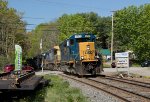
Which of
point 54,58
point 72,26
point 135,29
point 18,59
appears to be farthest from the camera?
point 72,26

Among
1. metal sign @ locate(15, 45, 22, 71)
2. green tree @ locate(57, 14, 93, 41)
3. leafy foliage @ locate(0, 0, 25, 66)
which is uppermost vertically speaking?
Result: green tree @ locate(57, 14, 93, 41)

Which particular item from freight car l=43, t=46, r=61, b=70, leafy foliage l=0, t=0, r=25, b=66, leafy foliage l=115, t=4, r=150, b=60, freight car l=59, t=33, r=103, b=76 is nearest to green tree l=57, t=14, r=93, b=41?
leafy foliage l=115, t=4, r=150, b=60

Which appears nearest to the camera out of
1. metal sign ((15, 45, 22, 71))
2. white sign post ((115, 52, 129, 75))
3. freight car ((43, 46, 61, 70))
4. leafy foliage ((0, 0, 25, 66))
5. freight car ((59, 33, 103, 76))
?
metal sign ((15, 45, 22, 71))

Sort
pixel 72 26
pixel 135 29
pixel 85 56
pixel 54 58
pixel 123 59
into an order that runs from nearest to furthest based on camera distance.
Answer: pixel 85 56 → pixel 123 59 → pixel 54 58 → pixel 135 29 → pixel 72 26

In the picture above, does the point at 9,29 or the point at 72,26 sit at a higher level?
the point at 72,26

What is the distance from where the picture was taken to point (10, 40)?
7119 cm

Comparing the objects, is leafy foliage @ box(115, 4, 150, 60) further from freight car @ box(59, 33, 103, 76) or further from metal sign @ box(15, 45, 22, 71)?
metal sign @ box(15, 45, 22, 71)

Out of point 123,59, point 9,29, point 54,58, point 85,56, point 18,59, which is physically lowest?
point 18,59

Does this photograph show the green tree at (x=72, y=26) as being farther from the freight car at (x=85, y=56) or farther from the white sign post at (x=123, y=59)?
the freight car at (x=85, y=56)

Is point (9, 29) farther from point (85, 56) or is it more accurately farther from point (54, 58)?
point (85, 56)

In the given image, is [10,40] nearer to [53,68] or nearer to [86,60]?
[53,68]

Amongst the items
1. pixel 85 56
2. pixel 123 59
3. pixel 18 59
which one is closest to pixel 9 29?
pixel 123 59

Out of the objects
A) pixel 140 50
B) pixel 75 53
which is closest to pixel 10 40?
pixel 140 50

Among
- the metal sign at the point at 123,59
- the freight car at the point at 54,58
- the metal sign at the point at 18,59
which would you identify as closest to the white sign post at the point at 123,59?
the metal sign at the point at 123,59
